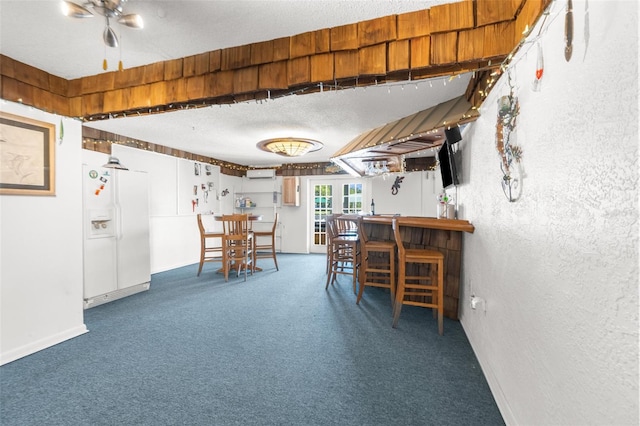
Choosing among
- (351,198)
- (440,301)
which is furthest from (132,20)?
(351,198)

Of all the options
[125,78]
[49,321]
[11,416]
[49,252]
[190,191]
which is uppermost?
[125,78]

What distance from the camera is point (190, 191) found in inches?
229

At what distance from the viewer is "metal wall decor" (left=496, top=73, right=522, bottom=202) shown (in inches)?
54.7

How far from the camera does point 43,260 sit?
7.76 ft

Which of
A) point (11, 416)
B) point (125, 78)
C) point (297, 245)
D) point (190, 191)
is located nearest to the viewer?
point (11, 416)

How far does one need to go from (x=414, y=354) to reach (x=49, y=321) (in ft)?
9.86

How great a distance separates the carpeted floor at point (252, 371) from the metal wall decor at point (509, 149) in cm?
123

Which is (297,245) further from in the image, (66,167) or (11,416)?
(11,416)

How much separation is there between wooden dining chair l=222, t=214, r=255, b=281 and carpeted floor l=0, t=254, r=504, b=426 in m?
1.27

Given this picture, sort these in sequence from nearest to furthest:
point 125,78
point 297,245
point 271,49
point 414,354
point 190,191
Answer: point 271,49
point 414,354
point 125,78
point 190,191
point 297,245

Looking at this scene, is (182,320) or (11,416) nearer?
(11,416)

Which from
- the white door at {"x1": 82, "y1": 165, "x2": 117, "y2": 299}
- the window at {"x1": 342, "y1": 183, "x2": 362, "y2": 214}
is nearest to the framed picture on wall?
the white door at {"x1": 82, "y1": 165, "x2": 117, "y2": 299}

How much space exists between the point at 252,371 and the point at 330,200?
17.5 feet

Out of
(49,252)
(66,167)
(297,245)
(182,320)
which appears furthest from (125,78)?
(297,245)
